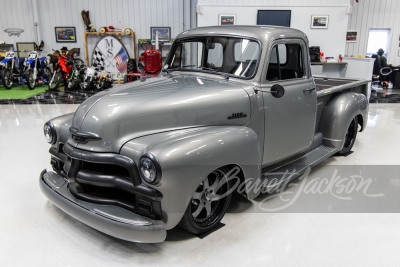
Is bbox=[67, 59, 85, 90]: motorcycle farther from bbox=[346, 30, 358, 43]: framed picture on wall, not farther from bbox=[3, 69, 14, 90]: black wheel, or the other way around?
bbox=[346, 30, 358, 43]: framed picture on wall

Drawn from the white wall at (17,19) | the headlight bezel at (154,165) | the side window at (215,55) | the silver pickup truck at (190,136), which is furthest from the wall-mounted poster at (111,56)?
the headlight bezel at (154,165)

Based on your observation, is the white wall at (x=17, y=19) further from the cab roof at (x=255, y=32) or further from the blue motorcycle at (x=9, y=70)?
the cab roof at (x=255, y=32)

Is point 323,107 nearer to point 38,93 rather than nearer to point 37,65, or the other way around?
point 38,93

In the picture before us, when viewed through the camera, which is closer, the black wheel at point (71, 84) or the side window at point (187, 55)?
the side window at point (187, 55)

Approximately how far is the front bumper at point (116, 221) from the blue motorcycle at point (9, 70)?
9.47 meters

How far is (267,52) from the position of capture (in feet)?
9.63

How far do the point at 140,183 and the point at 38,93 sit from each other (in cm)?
883

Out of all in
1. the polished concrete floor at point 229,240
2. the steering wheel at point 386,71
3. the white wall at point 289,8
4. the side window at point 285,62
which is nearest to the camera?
the polished concrete floor at point 229,240

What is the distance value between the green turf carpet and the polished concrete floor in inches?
259

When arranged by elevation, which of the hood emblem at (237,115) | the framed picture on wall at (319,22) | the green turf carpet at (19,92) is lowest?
the green turf carpet at (19,92)

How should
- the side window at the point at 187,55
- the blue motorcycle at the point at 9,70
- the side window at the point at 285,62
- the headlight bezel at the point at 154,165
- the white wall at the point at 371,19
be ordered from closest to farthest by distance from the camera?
the headlight bezel at the point at 154,165 → the side window at the point at 285,62 → the side window at the point at 187,55 → the blue motorcycle at the point at 9,70 → the white wall at the point at 371,19

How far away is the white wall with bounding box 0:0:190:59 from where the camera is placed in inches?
471

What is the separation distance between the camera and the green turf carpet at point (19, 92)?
915 centimetres

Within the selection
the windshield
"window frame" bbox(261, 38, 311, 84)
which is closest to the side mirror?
"window frame" bbox(261, 38, 311, 84)
